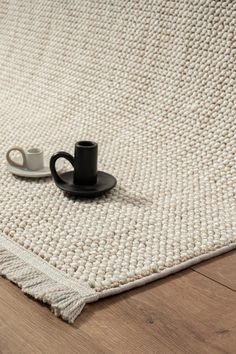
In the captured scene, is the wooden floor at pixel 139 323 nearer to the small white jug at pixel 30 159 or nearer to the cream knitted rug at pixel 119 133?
the cream knitted rug at pixel 119 133

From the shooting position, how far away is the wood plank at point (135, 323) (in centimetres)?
89

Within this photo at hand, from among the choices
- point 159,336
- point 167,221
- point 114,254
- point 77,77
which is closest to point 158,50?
point 77,77

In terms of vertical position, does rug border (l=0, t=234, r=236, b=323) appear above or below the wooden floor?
above

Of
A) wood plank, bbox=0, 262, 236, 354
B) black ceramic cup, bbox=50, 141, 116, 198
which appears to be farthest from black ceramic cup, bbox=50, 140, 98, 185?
wood plank, bbox=0, 262, 236, 354

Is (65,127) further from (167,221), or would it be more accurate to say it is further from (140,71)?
(167,221)

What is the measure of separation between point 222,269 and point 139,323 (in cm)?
22

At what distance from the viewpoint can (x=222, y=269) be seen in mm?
1105

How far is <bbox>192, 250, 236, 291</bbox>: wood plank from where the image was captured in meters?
1.07

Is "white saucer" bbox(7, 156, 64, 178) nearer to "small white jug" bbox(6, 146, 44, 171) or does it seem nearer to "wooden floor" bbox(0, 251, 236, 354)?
"small white jug" bbox(6, 146, 44, 171)

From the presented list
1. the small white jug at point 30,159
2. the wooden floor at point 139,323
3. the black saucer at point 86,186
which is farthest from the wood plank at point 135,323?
the small white jug at point 30,159

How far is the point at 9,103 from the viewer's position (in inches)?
78.4

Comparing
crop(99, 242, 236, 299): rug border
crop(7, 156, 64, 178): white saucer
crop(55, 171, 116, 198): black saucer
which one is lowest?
crop(99, 242, 236, 299): rug border

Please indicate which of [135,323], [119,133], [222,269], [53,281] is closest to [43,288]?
[53,281]

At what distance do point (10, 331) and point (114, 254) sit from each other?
0.26 m
